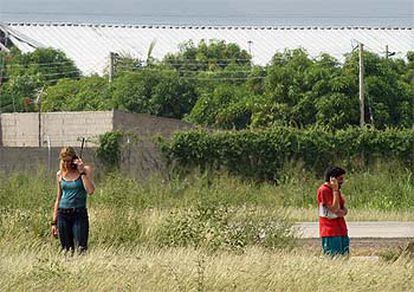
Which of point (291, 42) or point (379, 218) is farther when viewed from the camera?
point (291, 42)

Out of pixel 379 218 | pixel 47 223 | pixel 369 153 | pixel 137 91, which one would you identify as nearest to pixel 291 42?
pixel 137 91

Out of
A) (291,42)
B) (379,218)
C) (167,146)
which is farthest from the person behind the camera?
(291,42)

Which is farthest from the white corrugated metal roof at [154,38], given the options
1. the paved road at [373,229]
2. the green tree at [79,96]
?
the paved road at [373,229]

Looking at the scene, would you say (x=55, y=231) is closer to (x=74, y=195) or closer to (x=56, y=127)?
(x=74, y=195)

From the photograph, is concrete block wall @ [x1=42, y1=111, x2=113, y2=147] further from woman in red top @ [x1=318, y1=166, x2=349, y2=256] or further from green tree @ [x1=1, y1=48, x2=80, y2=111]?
woman in red top @ [x1=318, y1=166, x2=349, y2=256]

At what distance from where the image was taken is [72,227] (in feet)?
40.2

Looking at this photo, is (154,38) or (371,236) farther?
(154,38)

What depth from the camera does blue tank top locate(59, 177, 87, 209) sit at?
12.2 metres

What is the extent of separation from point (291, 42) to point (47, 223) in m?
60.8

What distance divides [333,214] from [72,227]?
10.7 feet

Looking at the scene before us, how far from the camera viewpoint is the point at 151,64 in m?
60.2

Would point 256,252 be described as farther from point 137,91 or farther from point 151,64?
point 151,64

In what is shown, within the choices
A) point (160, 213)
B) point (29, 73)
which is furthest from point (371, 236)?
point (29, 73)

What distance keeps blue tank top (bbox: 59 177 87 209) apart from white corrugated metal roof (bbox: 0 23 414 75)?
56.5 meters
